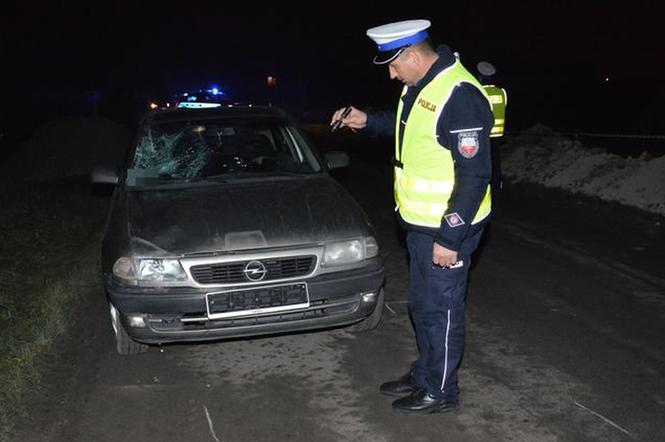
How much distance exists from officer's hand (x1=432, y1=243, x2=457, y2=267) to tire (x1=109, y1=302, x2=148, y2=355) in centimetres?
227

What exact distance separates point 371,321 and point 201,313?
53.7 inches

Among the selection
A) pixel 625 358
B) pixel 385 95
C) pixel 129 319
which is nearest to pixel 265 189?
pixel 129 319

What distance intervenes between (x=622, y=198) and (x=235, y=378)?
328 inches

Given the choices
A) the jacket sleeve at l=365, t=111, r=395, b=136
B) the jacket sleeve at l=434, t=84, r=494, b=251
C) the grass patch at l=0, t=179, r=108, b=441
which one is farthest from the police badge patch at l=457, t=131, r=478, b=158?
the grass patch at l=0, t=179, r=108, b=441

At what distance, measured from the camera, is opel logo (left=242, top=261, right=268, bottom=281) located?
464 cm

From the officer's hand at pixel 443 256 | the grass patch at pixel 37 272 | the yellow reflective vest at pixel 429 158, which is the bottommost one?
the grass patch at pixel 37 272

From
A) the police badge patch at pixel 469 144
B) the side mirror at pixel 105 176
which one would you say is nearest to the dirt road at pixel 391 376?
the side mirror at pixel 105 176

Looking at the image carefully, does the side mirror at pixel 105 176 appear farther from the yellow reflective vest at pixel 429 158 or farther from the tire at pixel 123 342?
the yellow reflective vest at pixel 429 158

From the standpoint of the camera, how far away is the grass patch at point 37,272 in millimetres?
4770

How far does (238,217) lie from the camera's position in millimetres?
5000

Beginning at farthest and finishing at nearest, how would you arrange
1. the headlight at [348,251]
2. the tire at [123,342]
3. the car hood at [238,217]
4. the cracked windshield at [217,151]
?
the cracked windshield at [217,151]
the tire at [123,342]
the headlight at [348,251]
the car hood at [238,217]

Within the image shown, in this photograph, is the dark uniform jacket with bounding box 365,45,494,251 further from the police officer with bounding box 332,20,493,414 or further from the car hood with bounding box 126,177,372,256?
the car hood with bounding box 126,177,372,256

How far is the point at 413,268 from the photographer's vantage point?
4098 millimetres

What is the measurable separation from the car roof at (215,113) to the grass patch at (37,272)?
1699mm
